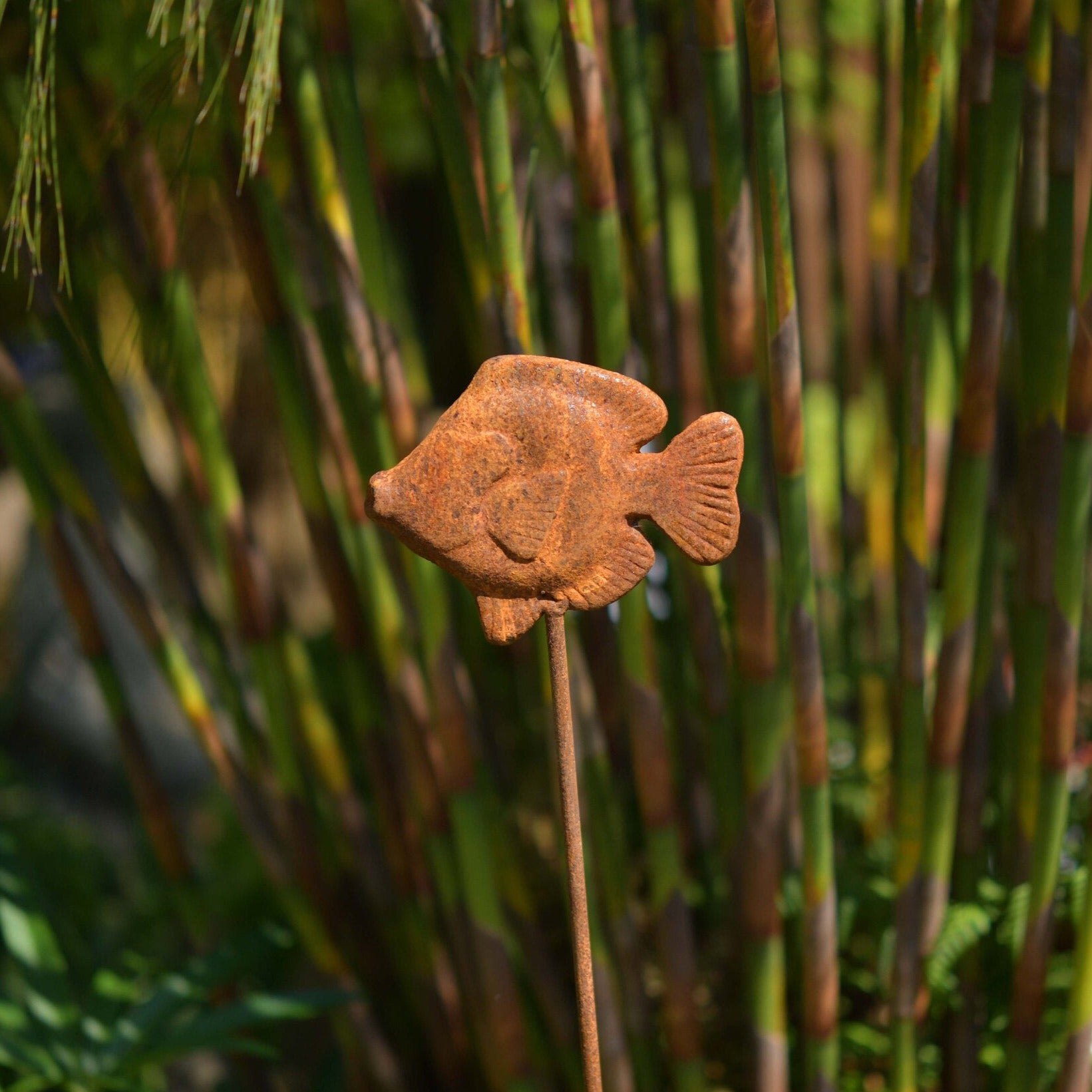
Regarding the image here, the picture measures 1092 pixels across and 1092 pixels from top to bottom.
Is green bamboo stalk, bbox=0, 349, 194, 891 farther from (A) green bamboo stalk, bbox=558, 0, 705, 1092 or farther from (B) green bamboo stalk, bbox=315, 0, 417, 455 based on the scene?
(A) green bamboo stalk, bbox=558, 0, 705, 1092

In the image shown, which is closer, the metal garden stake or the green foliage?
the metal garden stake

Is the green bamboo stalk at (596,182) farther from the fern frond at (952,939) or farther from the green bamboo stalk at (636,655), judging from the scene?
the fern frond at (952,939)

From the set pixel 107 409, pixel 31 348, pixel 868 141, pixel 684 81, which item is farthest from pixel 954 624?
pixel 31 348

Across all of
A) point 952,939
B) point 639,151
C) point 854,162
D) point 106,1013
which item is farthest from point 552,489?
point 854,162

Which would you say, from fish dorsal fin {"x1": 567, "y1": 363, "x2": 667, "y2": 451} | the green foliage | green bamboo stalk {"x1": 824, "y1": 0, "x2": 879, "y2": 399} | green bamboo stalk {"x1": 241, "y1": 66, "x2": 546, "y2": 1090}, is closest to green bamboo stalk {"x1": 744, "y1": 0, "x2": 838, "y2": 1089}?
fish dorsal fin {"x1": 567, "y1": 363, "x2": 667, "y2": 451}

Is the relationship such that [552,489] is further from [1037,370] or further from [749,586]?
[1037,370]

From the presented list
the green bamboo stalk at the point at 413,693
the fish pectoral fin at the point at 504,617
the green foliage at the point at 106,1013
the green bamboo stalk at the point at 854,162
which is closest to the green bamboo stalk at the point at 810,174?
the green bamboo stalk at the point at 854,162
